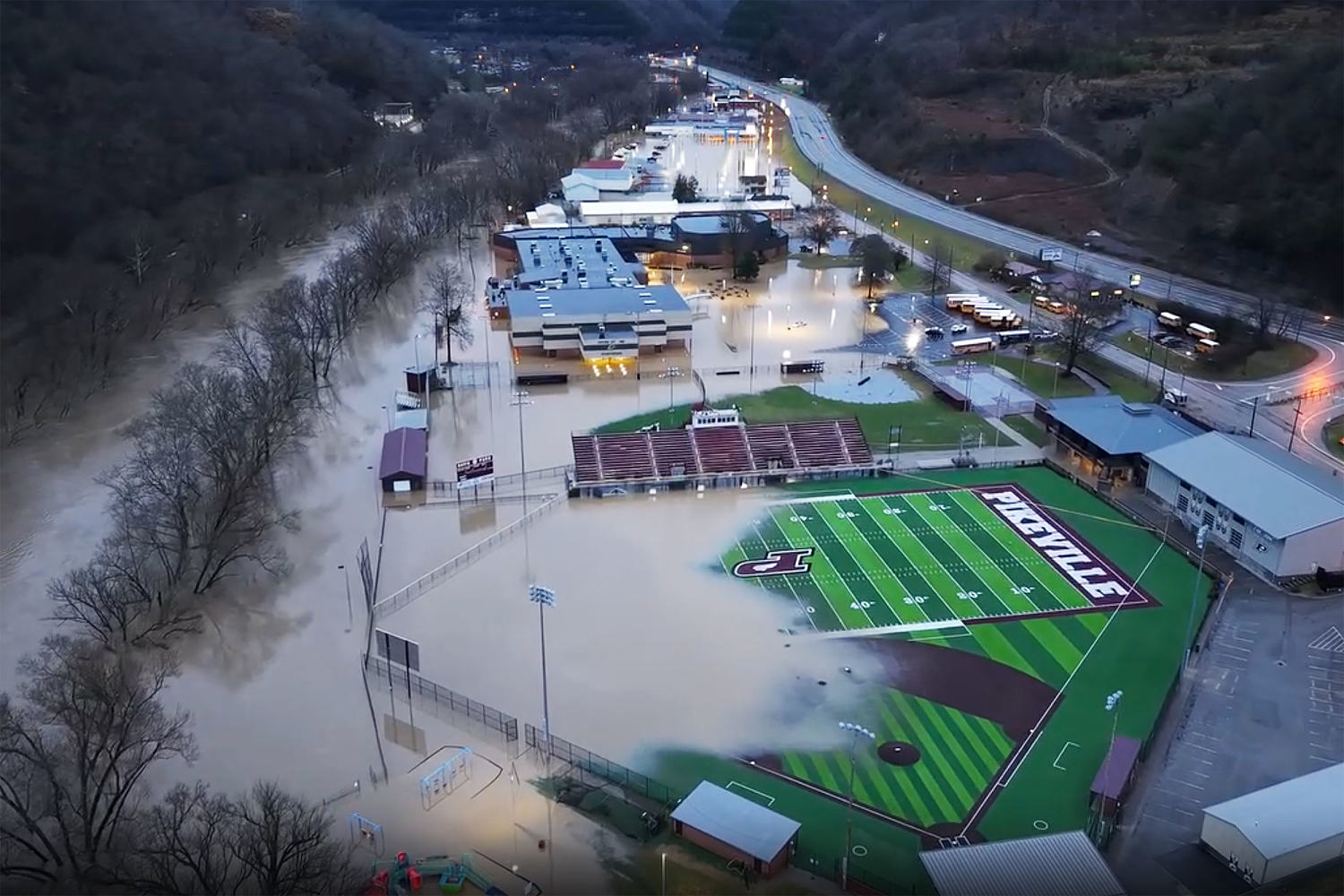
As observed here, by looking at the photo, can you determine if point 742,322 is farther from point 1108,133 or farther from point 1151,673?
point 1108,133

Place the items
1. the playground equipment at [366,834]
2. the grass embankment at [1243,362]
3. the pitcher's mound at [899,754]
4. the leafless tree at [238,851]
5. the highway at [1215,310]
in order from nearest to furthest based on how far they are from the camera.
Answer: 1. the leafless tree at [238,851]
2. the playground equipment at [366,834]
3. the pitcher's mound at [899,754]
4. the highway at [1215,310]
5. the grass embankment at [1243,362]

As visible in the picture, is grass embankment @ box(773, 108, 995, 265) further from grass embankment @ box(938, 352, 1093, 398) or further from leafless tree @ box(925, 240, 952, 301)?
grass embankment @ box(938, 352, 1093, 398)

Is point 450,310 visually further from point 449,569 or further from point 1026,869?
point 1026,869

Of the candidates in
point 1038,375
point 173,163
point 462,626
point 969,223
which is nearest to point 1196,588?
point 1038,375

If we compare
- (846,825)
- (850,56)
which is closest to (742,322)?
(846,825)

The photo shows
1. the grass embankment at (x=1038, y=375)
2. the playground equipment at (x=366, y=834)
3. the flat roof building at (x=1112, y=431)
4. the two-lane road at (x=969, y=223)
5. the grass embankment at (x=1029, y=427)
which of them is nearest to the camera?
the playground equipment at (x=366, y=834)

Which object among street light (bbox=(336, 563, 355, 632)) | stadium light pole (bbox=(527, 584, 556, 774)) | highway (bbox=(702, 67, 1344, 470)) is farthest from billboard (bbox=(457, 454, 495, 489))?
highway (bbox=(702, 67, 1344, 470))

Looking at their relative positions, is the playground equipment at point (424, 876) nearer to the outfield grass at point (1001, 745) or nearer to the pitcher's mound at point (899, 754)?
the outfield grass at point (1001, 745)

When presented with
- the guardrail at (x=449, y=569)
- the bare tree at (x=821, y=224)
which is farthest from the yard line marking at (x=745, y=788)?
the bare tree at (x=821, y=224)
